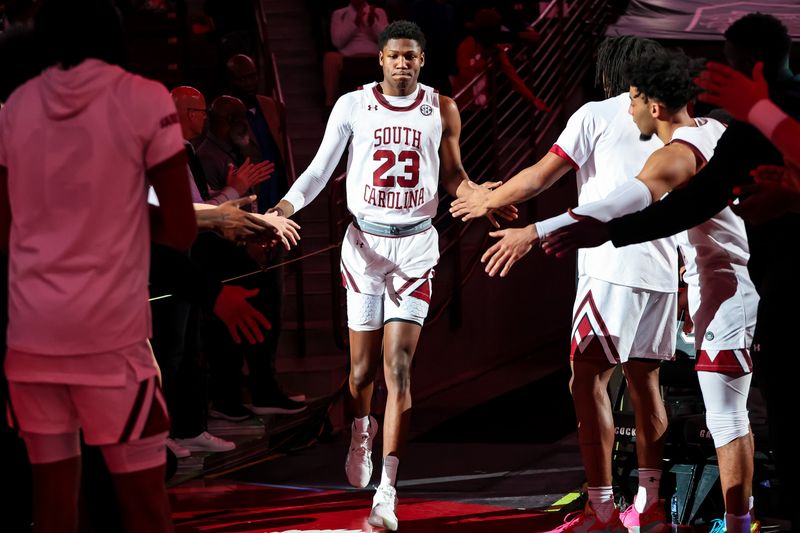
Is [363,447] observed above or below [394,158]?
below

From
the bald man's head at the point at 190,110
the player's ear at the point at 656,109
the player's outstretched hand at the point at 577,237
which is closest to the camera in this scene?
the player's outstretched hand at the point at 577,237

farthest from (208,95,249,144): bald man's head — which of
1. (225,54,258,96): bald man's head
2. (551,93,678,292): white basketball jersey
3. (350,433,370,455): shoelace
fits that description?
(551,93,678,292): white basketball jersey

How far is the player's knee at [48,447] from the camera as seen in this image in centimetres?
334

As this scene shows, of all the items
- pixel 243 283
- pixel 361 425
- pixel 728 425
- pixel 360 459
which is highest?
pixel 728 425


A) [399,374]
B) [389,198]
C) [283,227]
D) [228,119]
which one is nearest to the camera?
[283,227]

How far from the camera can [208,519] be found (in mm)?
5785

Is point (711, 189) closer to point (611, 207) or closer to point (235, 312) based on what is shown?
point (611, 207)

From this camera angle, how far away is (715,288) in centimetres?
477

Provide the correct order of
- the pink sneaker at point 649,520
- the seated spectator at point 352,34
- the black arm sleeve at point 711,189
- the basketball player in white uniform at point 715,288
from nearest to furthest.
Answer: the black arm sleeve at point 711,189, the basketball player in white uniform at point 715,288, the pink sneaker at point 649,520, the seated spectator at point 352,34

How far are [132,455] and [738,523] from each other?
2.57 meters

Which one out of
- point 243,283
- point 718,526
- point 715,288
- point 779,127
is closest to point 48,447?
point 779,127

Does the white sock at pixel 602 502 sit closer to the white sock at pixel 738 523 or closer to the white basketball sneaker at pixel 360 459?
the white sock at pixel 738 523

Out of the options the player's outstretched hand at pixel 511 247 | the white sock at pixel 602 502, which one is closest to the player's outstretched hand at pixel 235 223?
the player's outstretched hand at pixel 511 247

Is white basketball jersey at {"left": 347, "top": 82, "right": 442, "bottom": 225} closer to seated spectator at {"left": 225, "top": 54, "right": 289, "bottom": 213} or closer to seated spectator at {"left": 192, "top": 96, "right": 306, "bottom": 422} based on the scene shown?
seated spectator at {"left": 192, "top": 96, "right": 306, "bottom": 422}
